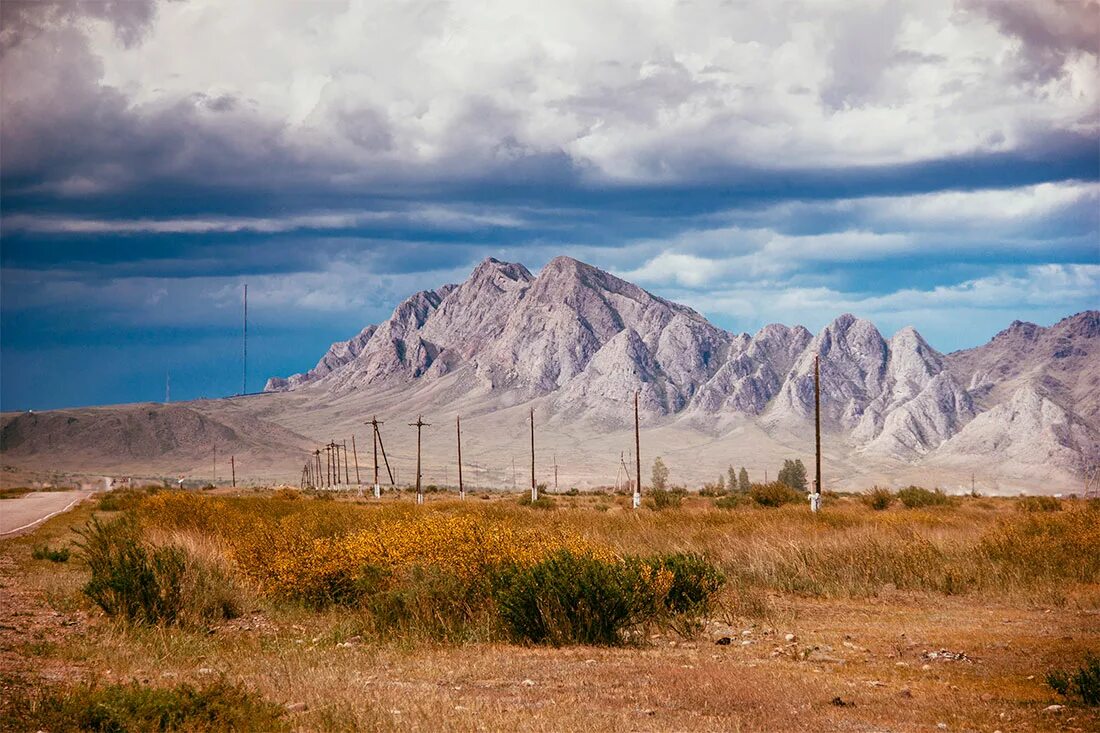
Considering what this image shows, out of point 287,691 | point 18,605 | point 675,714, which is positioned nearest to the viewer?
point 675,714

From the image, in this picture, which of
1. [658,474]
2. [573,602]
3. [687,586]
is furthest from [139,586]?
[658,474]

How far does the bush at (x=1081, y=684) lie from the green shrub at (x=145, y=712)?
765 cm

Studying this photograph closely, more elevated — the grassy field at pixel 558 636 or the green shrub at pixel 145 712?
the green shrub at pixel 145 712

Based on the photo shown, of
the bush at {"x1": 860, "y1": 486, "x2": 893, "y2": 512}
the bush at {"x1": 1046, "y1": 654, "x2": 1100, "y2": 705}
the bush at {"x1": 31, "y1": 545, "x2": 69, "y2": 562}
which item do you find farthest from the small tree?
the bush at {"x1": 1046, "y1": 654, "x2": 1100, "y2": 705}

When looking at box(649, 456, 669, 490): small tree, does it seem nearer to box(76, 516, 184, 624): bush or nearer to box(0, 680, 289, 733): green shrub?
box(76, 516, 184, 624): bush

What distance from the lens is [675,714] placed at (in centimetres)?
952

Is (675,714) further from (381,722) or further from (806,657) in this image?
(806,657)

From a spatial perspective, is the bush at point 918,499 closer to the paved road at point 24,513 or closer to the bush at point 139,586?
the paved road at point 24,513

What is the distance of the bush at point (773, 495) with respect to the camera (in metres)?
50.5

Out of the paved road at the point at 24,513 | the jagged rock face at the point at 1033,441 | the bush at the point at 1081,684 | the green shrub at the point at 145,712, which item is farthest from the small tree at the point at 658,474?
the green shrub at the point at 145,712

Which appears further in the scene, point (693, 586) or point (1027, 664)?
point (693, 586)

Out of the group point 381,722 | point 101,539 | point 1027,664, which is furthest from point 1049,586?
point 101,539

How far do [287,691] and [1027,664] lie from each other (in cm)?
851

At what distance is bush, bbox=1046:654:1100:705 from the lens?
396 inches
